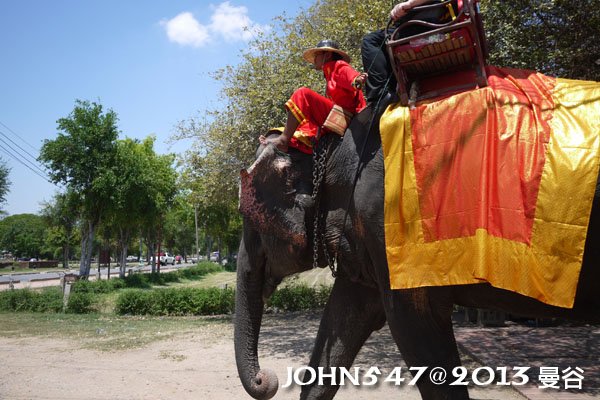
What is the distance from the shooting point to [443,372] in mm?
2361

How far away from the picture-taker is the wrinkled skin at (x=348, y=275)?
2377mm

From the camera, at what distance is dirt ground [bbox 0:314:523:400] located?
6.07 meters

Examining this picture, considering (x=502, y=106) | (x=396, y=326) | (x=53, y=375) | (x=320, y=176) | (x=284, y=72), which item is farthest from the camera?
(x=284, y=72)

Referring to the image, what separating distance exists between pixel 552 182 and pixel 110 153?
20.5m

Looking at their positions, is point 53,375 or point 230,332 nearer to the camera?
point 53,375

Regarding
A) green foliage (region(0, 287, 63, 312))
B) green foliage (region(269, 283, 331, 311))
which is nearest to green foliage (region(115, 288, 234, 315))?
green foliage (region(269, 283, 331, 311))

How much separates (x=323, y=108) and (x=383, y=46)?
0.48 meters

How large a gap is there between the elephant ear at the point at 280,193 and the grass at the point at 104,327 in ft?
25.4

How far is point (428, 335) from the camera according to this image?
240cm

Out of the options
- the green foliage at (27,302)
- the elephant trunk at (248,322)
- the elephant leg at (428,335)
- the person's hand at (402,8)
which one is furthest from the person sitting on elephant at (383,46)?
the green foliage at (27,302)

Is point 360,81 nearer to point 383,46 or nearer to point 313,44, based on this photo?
point 383,46

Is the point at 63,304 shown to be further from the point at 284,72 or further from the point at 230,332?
the point at 284,72

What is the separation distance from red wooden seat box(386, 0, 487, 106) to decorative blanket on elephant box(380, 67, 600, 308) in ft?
0.34

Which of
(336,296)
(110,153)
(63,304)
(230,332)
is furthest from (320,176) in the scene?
(110,153)
